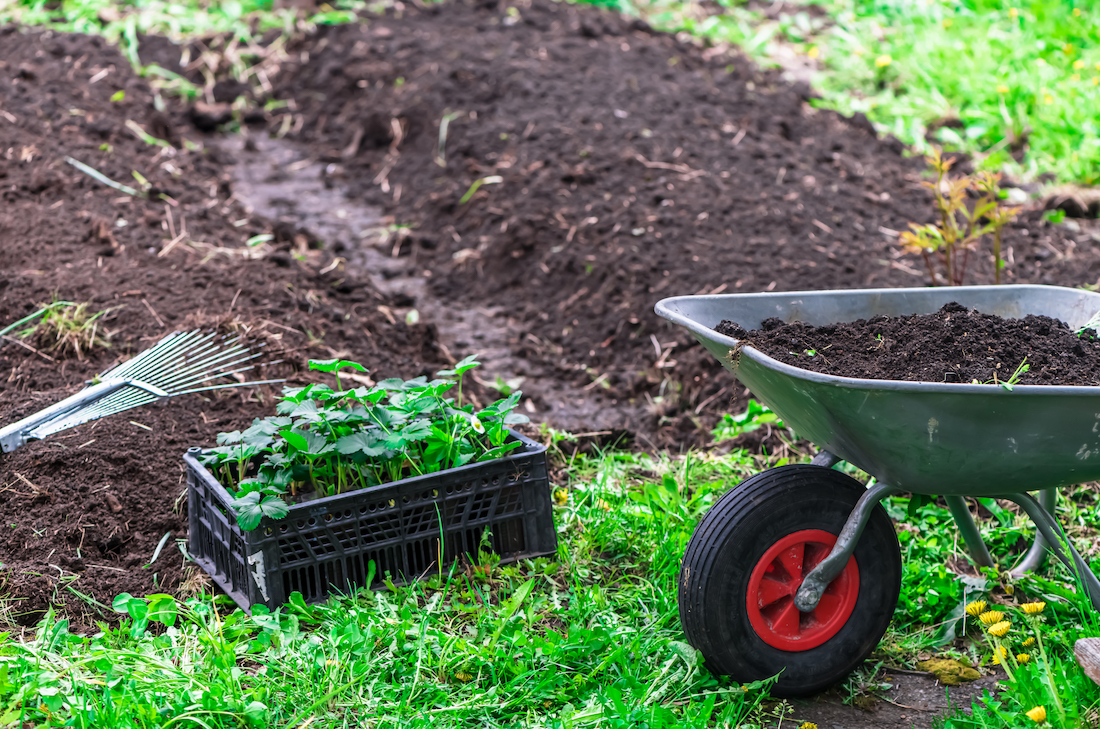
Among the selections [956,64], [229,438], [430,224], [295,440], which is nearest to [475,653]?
[295,440]

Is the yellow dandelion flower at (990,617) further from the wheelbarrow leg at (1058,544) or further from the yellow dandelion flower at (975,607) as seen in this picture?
the wheelbarrow leg at (1058,544)

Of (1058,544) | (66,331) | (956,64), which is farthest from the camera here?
(956,64)

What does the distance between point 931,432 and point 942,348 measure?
36cm

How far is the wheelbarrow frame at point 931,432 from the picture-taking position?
5.30ft

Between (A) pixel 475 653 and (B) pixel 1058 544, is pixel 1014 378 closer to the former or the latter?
(B) pixel 1058 544

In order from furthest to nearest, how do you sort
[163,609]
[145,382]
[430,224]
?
[430,224]
[145,382]
[163,609]

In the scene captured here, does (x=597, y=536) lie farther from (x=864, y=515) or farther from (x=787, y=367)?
(x=787, y=367)

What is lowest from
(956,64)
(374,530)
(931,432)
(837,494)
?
(374,530)

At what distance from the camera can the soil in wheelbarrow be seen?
1864mm

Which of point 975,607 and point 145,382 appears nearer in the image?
point 975,607

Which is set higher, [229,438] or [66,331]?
[229,438]

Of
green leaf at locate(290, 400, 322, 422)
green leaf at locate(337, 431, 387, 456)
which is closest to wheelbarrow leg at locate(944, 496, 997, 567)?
green leaf at locate(337, 431, 387, 456)

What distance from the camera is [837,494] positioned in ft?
6.37

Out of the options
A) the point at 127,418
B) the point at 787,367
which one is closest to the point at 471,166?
the point at 127,418
